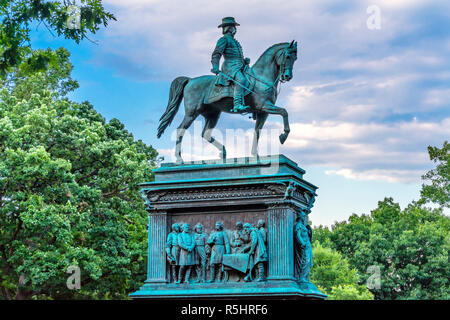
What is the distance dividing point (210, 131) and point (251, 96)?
5.47 feet

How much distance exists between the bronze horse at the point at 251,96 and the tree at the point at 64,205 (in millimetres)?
12080

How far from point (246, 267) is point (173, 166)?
11.2 feet

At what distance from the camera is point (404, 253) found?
1900 inches

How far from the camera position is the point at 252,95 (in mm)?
16656

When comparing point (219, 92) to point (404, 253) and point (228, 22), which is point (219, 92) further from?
point (404, 253)

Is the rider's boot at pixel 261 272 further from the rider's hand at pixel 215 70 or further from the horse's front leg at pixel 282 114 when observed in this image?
the rider's hand at pixel 215 70

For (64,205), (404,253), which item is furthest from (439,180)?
(64,205)

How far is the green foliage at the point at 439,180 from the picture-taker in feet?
139

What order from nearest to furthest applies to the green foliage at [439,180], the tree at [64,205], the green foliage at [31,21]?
the green foliage at [31,21], the tree at [64,205], the green foliage at [439,180]

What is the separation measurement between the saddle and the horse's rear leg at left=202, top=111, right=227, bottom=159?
584mm

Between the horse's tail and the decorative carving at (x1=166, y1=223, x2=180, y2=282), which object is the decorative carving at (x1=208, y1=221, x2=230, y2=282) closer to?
the decorative carving at (x1=166, y1=223, x2=180, y2=282)

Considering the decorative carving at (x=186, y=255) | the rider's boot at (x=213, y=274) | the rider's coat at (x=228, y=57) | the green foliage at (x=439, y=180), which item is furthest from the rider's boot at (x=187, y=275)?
the green foliage at (x=439, y=180)
